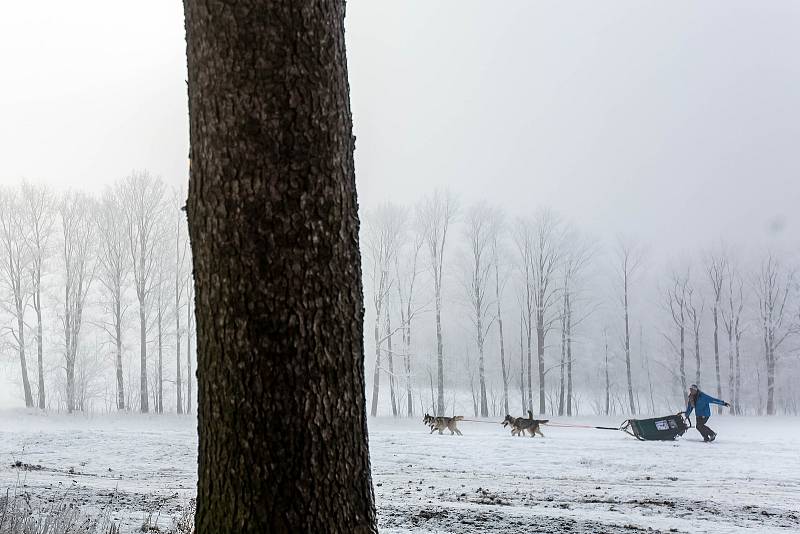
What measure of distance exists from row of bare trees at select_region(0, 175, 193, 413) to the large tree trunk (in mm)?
30798

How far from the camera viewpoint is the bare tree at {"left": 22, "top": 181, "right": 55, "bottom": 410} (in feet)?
105

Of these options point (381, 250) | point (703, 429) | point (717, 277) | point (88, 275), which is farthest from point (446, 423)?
point (717, 277)

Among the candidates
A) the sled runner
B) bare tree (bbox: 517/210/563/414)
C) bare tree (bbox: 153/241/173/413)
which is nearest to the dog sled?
the sled runner

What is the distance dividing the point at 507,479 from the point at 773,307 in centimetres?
3368

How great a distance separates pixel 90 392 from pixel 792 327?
134 feet

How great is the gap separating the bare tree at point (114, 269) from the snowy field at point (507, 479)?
10.3 metres

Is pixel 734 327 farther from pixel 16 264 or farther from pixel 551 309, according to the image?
pixel 16 264

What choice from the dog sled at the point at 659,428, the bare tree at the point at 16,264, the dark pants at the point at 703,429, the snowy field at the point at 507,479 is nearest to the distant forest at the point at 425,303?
the bare tree at the point at 16,264

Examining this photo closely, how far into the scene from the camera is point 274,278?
6.84 ft

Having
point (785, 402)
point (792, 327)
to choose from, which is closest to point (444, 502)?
point (792, 327)

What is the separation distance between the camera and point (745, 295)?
41.9m

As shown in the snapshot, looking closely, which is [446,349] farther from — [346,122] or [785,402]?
[346,122]

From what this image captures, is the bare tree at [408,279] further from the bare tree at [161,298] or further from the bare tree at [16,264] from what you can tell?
the bare tree at [16,264]

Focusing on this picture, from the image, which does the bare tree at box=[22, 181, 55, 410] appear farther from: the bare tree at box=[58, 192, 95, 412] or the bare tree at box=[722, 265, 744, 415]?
the bare tree at box=[722, 265, 744, 415]
